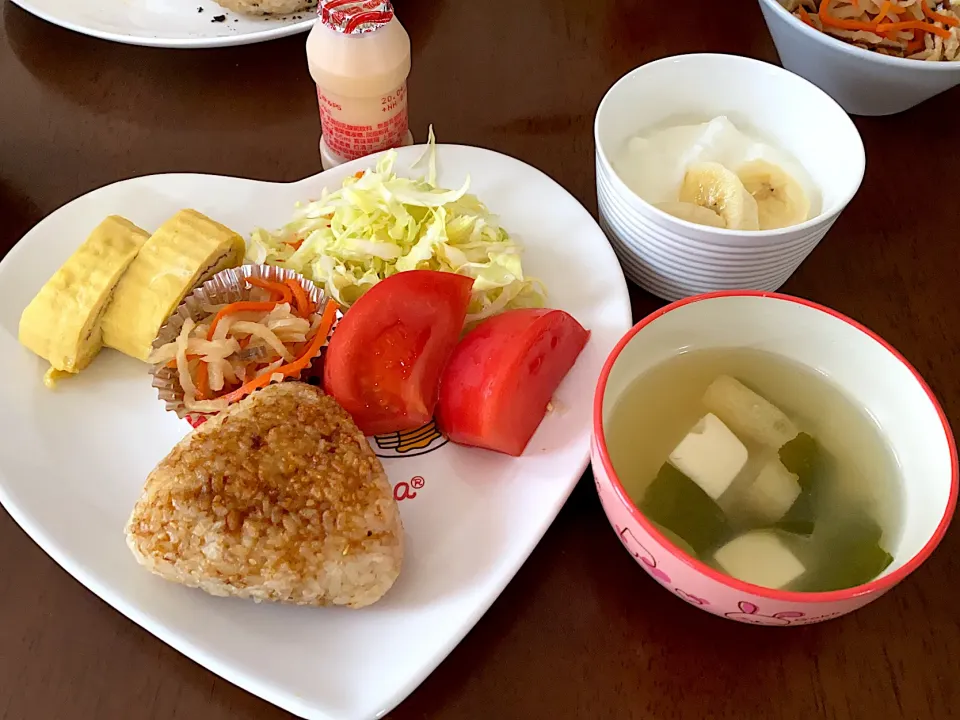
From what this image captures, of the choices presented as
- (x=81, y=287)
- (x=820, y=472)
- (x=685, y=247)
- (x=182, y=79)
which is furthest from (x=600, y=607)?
(x=182, y=79)

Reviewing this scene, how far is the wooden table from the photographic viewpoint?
1053 millimetres

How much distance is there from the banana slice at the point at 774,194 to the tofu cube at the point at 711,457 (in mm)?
472

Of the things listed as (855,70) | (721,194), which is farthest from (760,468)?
(855,70)

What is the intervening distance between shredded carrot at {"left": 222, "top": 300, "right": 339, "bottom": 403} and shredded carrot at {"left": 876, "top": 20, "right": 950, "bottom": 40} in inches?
47.7

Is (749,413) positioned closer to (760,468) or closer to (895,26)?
(760,468)

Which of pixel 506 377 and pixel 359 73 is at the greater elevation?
pixel 359 73

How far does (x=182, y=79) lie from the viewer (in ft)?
6.00

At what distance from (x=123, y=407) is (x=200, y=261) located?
26 cm

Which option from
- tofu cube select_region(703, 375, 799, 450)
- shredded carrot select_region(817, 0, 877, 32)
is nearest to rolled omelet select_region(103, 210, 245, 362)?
tofu cube select_region(703, 375, 799, 450)

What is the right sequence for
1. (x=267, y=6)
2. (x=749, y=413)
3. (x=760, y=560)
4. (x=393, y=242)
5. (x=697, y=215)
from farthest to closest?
(x=267, y=6) < (x=393, y=242) < (x=697, y=215) < (x=749, y=413) < (x=760, y=560)

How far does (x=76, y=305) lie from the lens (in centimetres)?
129

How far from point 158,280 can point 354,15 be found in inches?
22.4

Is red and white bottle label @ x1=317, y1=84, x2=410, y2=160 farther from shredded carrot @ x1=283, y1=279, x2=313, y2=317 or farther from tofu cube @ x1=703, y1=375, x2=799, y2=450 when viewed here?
tofu cube @ x1=703, y1=375, x2=799, y2=450

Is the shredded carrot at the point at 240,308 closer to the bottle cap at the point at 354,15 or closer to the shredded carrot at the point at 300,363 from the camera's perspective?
the shredded carrot at the point at 300,363
